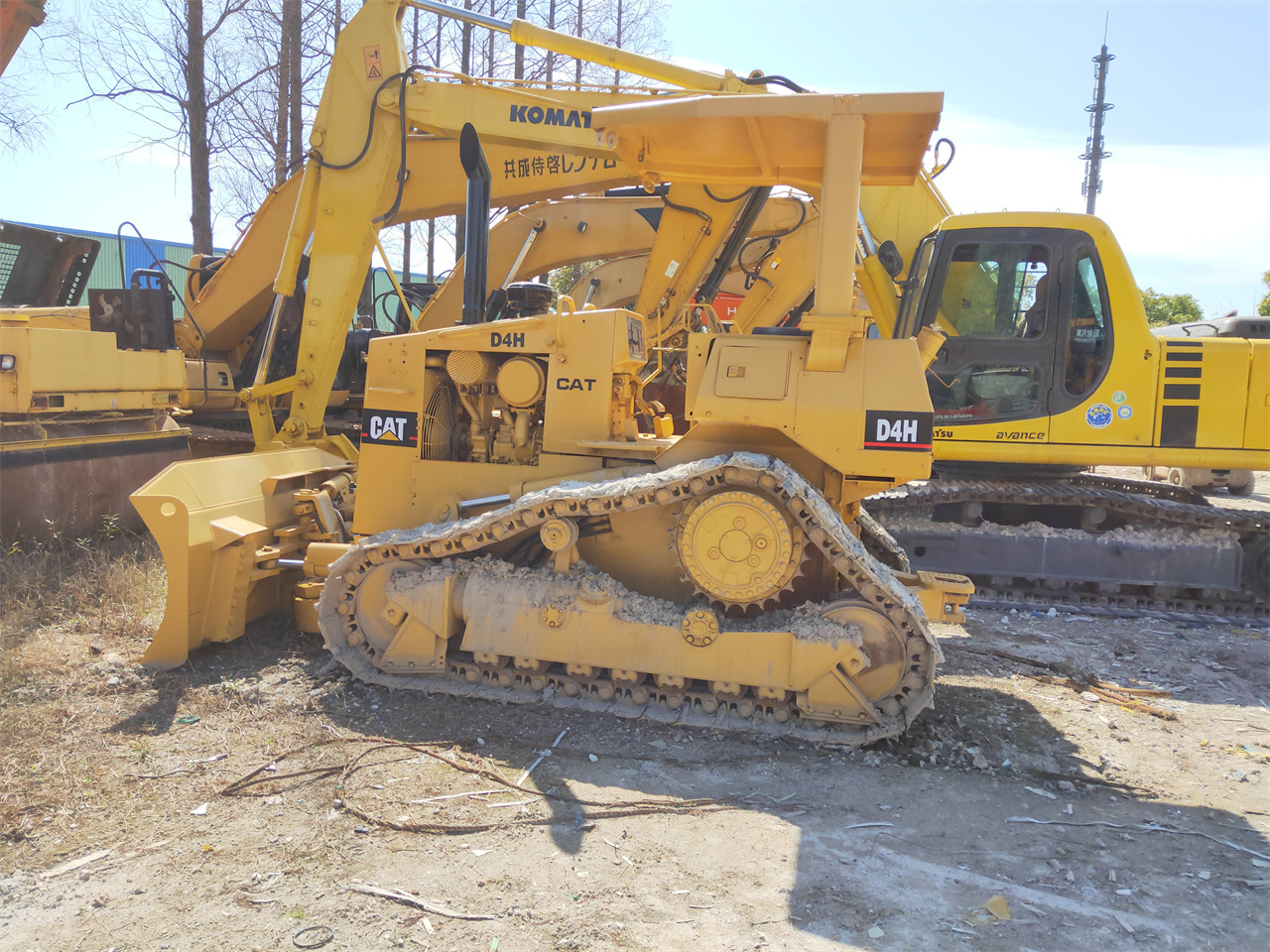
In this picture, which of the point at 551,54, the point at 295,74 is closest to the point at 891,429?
the point at 295,74

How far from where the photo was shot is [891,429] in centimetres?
402

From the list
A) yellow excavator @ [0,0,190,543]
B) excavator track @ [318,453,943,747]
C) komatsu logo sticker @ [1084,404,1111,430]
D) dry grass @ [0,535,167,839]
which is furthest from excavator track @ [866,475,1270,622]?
yellow excavator @ [0,0,190,543]

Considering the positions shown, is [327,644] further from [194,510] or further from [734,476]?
[734,476]

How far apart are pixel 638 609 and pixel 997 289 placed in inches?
167

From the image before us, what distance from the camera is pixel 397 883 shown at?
2.88 m

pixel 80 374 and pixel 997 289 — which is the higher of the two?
pixel 997 289

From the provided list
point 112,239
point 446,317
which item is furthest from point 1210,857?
point 112,239

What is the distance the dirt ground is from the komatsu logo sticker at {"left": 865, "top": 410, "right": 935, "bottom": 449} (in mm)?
1439

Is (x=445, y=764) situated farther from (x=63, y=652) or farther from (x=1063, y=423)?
(x=1063, y=423)

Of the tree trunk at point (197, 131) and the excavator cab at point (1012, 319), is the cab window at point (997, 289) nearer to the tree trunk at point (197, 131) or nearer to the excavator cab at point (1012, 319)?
the excavator cab at point (1012, 319)

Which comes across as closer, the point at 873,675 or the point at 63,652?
the point at 873,675

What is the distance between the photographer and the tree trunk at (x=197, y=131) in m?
12.2

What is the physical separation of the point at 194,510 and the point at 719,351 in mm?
2954

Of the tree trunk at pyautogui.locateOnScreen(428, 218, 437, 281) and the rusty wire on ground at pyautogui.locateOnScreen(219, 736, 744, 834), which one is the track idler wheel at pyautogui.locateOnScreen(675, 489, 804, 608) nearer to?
the rusty wire on ground at pyautogui.locateOnScreen(219, 736, 744, 834)
